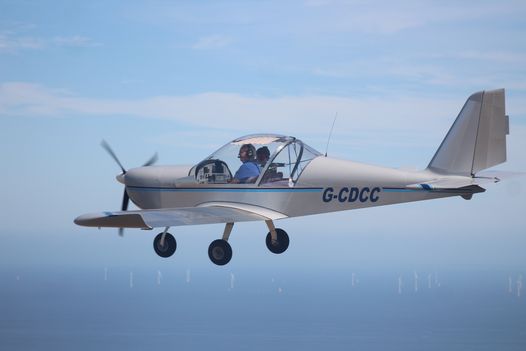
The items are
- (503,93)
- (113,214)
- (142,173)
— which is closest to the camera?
(113,214)

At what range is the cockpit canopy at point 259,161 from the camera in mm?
20969

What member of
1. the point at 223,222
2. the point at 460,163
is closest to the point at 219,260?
the point at 223,222

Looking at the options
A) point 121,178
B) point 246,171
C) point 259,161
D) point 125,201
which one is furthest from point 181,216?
point 121,178

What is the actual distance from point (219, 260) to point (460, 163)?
6.37m

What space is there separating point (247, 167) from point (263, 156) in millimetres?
520

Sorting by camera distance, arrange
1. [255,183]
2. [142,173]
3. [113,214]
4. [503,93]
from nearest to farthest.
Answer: [113,214]
[503,93]
[255,183]
[142,173]

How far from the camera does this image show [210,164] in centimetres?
2219

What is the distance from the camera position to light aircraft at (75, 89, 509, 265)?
19422mm

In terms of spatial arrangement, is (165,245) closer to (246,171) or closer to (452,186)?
(246,171)

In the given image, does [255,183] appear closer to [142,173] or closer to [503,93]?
[142,173]

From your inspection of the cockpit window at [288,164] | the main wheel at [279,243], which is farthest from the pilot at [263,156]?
the main wheel at [279,243]

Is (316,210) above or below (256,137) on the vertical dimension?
below

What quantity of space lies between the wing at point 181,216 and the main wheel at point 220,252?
27.5 inches

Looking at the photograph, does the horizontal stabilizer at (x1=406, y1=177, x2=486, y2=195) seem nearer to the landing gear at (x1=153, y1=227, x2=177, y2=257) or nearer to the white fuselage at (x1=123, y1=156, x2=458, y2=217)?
the white fuselage at (x1=123, y1=156, x2=458, y2=217)
